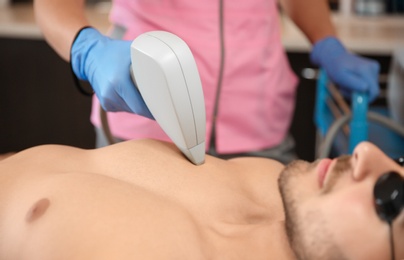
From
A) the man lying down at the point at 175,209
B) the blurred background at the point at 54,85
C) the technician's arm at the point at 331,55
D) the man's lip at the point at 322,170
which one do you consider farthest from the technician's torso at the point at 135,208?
the blurred background at the point at 54,85

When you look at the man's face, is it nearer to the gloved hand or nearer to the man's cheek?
the man's cheek

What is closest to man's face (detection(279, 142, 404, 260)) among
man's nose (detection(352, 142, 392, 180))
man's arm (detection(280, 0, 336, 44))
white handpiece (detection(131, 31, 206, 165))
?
man's nose (detection(352, 142, 392, 180))

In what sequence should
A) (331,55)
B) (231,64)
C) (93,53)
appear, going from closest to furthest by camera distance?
(93,53) → (231,64) → (331,55)

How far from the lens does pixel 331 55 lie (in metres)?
1.77

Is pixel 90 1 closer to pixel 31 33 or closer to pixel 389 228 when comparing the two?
pixel 31 33

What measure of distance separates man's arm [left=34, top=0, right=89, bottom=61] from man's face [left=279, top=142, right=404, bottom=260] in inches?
23.2

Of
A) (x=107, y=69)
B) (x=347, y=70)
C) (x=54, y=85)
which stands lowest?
(x=54, y=85)

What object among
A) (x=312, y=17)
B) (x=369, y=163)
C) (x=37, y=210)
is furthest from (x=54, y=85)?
(x=369, y=163)

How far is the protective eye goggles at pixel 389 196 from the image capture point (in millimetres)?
957

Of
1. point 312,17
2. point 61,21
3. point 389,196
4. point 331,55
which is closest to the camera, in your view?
point 389,196

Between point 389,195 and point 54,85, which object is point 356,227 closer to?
point 389,195

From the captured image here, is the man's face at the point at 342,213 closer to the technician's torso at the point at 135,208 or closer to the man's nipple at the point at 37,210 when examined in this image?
the technician's torso at the point at 135,208

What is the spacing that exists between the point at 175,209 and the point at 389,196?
338mm

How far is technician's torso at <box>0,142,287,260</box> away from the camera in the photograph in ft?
3.17
